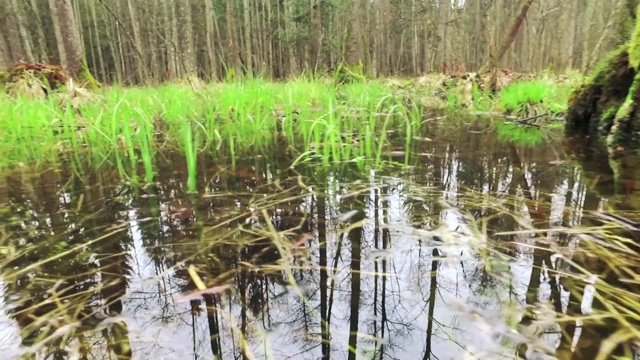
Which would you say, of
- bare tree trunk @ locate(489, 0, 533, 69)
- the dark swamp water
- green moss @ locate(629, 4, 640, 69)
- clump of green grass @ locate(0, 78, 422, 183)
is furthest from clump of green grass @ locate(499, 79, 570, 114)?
the dark swamp water

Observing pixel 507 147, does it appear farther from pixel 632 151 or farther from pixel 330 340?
pixel 330 340

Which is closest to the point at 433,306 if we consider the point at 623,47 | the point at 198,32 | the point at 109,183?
the point at 109,183

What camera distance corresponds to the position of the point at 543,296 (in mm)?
890

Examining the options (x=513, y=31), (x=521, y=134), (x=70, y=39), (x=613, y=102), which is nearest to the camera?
(x=613, y=102)

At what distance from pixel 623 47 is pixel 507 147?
163 centimetres

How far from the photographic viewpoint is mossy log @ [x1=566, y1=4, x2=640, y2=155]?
9.28ft

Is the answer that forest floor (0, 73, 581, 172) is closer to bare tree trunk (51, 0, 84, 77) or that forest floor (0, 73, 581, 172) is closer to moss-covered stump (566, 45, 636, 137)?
→ moss-covered stump (566, 45, 636, 137)

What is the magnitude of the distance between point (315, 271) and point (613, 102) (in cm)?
352

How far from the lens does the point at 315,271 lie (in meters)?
1.04

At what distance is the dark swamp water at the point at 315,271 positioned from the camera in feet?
2.54

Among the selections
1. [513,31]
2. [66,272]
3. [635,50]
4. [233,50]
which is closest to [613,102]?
[635,50]

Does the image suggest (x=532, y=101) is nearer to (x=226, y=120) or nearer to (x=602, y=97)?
(x=602, y=97)

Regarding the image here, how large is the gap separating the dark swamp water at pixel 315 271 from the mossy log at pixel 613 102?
55.9 inches

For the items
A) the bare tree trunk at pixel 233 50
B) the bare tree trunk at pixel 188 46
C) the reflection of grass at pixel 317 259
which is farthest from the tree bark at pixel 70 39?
the reflection of grass at pixel 317 259
